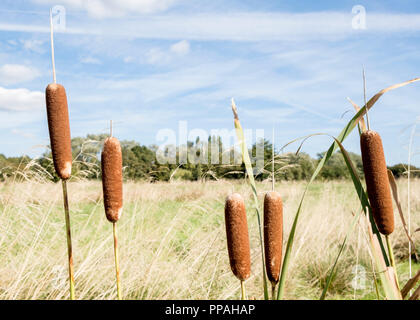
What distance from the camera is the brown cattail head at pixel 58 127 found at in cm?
108

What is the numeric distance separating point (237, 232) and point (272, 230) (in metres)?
0.11

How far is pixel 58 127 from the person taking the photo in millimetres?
1075

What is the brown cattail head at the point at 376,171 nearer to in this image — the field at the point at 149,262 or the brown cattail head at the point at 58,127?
the brown cattail head at the point at 58,127

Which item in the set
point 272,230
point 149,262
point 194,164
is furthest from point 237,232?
point 194,164

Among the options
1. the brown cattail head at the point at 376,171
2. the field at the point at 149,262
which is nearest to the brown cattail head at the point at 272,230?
the brown cattail head at the point at 376,171

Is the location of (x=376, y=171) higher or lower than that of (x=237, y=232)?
higher

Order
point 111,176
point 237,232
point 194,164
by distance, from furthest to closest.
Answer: point 194,164
point 111,176
point 237,232

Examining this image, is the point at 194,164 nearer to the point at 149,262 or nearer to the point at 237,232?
the point at 149,262

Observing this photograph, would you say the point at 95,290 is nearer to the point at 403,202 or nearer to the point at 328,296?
the point at 328,296
